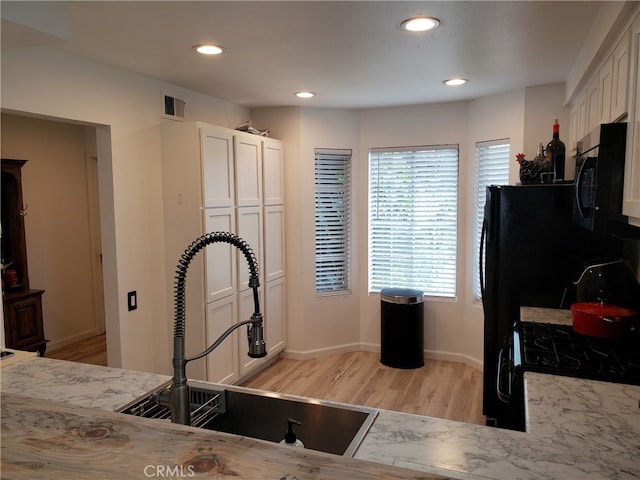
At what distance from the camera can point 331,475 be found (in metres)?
0.91

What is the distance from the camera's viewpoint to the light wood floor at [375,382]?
12.3 feet

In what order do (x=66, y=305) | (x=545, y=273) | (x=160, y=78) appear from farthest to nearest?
(x=66, y=305) < (x=160, y=78) < (x=545, y=273)

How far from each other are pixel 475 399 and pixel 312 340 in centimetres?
171

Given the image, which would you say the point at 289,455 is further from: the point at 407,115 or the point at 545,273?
the point at 407,115

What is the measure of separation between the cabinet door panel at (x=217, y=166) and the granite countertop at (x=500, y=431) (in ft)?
5.78

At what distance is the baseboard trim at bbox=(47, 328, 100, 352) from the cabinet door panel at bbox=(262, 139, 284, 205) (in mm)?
2831

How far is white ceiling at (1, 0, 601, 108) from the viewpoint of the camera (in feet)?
6.77

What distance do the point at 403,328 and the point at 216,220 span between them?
7.01 feet

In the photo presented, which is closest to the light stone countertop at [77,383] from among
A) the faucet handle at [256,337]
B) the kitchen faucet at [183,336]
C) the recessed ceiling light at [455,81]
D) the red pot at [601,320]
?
the kitchen faucet at [183,336]

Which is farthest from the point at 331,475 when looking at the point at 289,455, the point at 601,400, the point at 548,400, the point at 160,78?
the point at 160,78

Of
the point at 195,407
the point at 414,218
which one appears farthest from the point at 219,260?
the point at 414,218

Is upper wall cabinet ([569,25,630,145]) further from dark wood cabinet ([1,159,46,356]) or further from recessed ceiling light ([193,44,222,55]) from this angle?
dark wood cabinet ([1,159,46,356])

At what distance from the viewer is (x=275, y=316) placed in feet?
14.9

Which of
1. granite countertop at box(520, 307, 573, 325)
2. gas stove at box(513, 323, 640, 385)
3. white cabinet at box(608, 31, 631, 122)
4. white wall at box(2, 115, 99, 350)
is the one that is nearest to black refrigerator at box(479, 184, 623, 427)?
granite countertop at box(520, 307, 573, 325)
